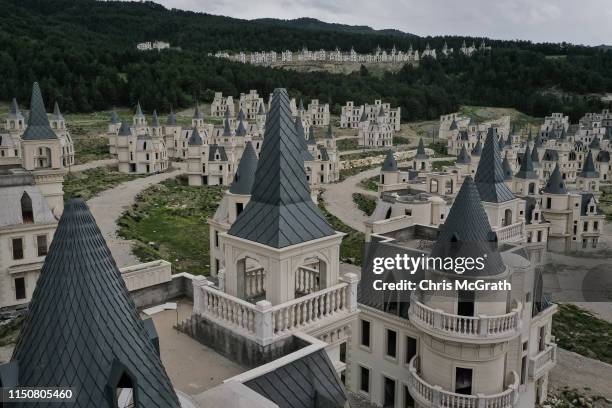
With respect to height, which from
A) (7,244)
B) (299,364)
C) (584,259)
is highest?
(299,364)

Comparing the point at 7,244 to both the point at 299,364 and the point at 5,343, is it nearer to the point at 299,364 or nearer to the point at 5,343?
the point at 5,343

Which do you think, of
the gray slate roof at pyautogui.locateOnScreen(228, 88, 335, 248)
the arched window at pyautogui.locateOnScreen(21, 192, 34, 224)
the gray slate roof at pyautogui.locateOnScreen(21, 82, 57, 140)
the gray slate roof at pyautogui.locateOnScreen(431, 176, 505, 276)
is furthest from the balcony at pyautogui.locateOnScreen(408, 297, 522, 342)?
the gray slate roof at pyautogui.locateOnScreen(21, 82, 57, 140)

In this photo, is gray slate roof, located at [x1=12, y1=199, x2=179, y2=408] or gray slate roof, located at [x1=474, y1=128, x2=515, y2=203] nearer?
gray slate roof, located at [x1=12, y1=199, x2=179, y2=408]

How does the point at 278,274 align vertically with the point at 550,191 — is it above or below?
above

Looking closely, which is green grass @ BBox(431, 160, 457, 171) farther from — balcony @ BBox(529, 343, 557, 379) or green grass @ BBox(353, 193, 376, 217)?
balcony @ BBox(529, 343, 557, 379)

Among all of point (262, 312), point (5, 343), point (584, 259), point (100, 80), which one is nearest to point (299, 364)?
point (262, 312)

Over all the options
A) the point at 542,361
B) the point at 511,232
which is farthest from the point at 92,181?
the point at 542,361
